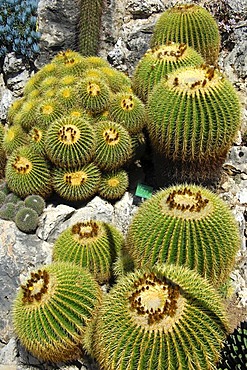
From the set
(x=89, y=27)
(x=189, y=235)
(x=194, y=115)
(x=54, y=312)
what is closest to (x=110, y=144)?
(x=194, y=115)

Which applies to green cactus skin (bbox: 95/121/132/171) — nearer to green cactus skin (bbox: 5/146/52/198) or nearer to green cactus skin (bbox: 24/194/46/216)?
green cactus skin (bbox: 5/146/52/198)

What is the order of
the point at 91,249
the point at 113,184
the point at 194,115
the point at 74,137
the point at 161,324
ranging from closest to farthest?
the point at 161,324, the point at 91,249, the point at 194,115, the point at 74,137, the point at 113,184

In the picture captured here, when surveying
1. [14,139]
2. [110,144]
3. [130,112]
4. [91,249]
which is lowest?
[14,139]

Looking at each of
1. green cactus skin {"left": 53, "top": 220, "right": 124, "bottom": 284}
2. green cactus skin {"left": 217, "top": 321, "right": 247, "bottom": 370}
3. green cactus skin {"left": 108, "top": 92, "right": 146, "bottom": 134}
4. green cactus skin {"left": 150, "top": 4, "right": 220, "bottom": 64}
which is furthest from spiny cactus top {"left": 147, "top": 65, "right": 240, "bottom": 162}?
green cactus skin {"left": 217, "top": 321, "right": 247, "bottom": 370}

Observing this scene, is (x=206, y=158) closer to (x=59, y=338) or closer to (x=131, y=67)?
(x=59, y=338)

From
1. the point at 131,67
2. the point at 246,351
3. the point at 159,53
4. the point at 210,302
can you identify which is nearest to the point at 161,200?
the point at 210,302

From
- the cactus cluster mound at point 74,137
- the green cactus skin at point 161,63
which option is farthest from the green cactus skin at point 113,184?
the green cactus skin at point 161,63

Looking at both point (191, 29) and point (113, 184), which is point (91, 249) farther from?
point (191, 29)
